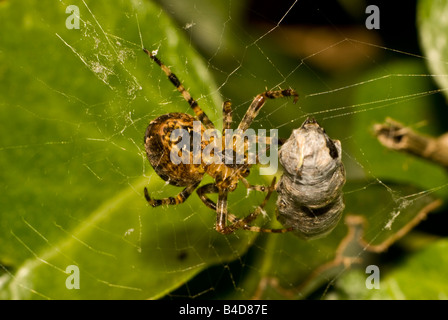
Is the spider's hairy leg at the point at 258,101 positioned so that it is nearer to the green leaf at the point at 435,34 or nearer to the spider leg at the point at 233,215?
the spider leg at the point at 233,215

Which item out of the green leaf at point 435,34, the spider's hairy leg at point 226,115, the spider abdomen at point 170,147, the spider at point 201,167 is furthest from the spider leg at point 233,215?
the green leaf at point 435,34

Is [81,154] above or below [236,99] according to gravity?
below

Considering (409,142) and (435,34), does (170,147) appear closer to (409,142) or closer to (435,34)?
(409,142)

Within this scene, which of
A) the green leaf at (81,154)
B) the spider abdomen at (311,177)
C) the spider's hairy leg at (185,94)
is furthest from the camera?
the spider's hairy leg at (185,94)

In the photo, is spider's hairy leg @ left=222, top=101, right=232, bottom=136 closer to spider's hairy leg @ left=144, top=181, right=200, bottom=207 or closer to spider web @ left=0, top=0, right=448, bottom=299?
spider web @ left=0, top=0, right=448, bottom=299

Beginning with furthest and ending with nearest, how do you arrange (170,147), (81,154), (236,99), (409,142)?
1. (236,99)
2. (170,147)
3. (81,154)
4. (409,142)

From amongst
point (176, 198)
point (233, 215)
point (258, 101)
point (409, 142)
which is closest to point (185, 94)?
point (258, 101)

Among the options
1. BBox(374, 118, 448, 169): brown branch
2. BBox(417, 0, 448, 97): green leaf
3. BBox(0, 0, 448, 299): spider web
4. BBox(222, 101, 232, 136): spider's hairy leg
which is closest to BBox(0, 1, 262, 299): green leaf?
BBox(0, 0, 448, 299): spider web
